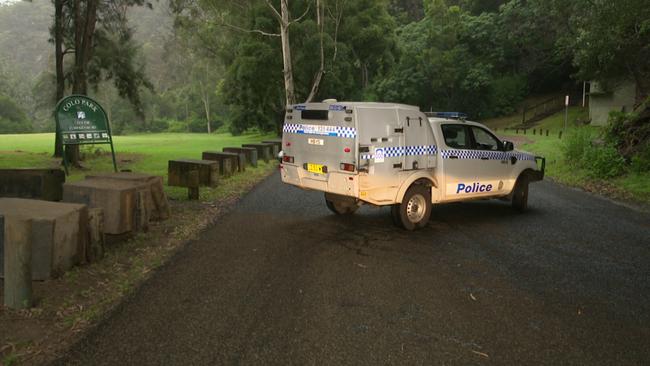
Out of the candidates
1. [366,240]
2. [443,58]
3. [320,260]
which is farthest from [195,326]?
[443,58]

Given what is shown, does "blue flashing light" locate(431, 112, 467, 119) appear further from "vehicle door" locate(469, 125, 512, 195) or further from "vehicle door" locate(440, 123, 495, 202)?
"vehicle door" locate(469, 125, 512, 195)

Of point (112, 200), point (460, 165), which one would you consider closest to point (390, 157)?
point (460, 165)

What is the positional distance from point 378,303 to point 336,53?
27967mm

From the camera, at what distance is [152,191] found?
27.5 feet

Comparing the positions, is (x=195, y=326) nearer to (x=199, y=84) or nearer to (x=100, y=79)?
(x=100, y=79)

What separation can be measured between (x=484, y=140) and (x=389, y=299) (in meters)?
5.85

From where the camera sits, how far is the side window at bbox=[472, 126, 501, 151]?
9.41 m

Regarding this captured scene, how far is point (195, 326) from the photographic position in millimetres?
4320

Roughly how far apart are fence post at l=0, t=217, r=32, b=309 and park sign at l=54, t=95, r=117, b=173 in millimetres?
6988

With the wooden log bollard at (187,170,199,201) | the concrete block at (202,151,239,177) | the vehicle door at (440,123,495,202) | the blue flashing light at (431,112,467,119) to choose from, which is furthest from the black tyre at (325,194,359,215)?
the concrete block at (202,151,239,177)

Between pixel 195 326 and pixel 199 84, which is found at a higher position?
pixel 199 84

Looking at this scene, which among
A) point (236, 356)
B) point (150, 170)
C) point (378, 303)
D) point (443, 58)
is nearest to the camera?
point (236, 356)

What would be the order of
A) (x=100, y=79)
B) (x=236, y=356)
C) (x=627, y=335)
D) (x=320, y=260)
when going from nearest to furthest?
1. (x=236, y=356)
2. (x=627, y=335)
3. (x=320, y=260)
4. (x=100, y=79)

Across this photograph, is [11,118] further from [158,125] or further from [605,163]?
[605,163]
